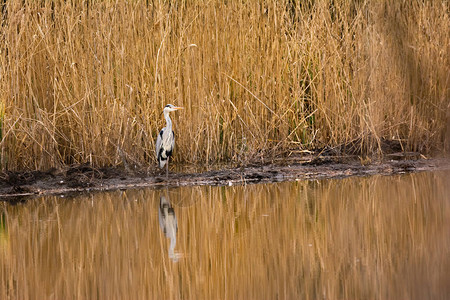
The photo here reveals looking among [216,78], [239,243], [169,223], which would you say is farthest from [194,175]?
[239,243]

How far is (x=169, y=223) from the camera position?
6.13m

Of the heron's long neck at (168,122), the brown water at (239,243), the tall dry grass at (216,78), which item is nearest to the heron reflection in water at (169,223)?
the brown water at (239,243)

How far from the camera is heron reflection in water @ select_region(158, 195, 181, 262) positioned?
5164 mm

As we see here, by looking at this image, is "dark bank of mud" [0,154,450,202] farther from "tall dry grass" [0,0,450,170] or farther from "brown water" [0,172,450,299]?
"brown water" [0,172,450,299]

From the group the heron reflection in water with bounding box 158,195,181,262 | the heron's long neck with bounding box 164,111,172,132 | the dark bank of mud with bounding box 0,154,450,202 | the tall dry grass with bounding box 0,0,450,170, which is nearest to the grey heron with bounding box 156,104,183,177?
the heron's long neck with bounding box 164,111,172,132

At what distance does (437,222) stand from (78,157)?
156 inches

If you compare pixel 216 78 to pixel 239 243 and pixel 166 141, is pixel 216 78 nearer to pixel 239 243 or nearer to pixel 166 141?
pixel 166 141

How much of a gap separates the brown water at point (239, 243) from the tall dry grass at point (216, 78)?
3.00ft

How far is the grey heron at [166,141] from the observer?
8.17m

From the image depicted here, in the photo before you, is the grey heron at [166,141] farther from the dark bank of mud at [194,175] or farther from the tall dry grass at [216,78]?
the tall dry grass at [216,78]

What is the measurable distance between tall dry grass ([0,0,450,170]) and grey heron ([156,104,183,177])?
0.32 meters

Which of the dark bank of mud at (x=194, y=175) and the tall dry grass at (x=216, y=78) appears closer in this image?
the dark bank of mud at (x=194, y=175)

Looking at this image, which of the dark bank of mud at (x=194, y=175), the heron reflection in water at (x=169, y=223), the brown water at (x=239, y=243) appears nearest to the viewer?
the brown water at (x=239, y=243)

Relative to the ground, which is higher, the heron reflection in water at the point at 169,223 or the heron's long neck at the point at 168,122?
the heron's long neck at the point at 168,122
